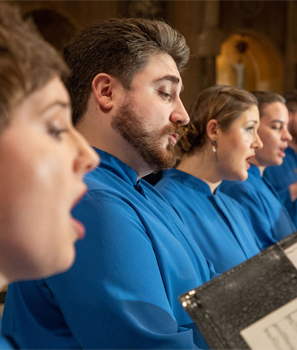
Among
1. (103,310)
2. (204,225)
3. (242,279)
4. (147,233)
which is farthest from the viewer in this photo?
(204,225)

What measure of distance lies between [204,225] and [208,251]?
17 cm

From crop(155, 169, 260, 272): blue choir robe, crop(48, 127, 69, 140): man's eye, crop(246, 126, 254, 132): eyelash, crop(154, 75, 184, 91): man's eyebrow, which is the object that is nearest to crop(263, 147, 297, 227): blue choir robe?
crop(246, 126, 254, 132): eyelash

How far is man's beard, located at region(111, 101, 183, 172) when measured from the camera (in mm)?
1430

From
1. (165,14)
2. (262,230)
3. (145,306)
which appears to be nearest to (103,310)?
(145,306)

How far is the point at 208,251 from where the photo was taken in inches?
80.5

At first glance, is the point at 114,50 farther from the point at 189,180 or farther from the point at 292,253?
the point at 189,180

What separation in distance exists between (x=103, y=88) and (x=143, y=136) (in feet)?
0.67

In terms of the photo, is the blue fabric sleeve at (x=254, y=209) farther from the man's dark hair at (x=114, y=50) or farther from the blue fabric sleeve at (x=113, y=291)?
the blue fabric sleeve at (x=113, y=291)

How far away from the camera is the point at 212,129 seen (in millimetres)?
2439

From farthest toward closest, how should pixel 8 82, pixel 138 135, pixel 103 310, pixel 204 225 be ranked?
pixel 204 225
pixel 138 135
pixel 103 310
pixel 8 82

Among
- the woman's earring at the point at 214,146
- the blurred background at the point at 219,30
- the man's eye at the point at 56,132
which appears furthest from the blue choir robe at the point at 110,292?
the blurred background at the point at 219,30

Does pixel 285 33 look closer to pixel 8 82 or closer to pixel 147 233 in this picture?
pixel 147 233

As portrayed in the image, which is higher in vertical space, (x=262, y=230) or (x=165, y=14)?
(x=165, y=14)

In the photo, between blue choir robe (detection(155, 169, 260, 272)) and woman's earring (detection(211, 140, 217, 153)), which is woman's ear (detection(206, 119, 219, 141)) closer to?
woman's earring (detection(211, 140, 217, 153))
